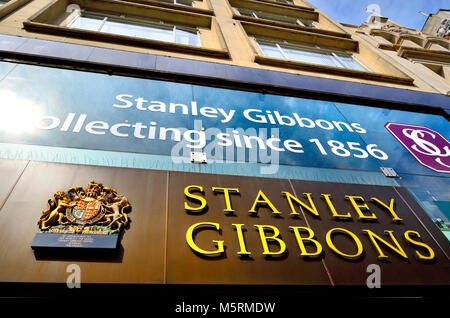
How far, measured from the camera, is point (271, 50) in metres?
11.6

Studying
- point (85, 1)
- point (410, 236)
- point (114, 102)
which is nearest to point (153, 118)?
point (114, 102)

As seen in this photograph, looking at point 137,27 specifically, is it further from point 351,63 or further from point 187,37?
point 351,63

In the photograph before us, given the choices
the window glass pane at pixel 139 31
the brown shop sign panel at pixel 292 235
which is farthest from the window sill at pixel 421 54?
the brown shop sign panel at pixel 292 235

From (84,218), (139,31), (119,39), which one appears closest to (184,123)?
(84,218)

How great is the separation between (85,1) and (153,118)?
8685mm

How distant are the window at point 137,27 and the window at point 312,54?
10.4ft

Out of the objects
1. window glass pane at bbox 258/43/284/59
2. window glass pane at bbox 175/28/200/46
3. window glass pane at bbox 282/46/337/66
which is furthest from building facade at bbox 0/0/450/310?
window glass pane at bbox 282/46/337/66

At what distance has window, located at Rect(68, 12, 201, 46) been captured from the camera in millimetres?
9865

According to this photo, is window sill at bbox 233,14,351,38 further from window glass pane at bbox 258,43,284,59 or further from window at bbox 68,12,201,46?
window at bbox 68,12,201,46

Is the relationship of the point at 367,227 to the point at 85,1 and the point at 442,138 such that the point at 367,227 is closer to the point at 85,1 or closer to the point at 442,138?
the point at 442,138

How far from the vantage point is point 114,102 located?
5629 millimetres

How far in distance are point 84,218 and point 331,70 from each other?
30.1 feet

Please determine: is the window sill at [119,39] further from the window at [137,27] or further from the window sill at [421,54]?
the window sill at [421,54]

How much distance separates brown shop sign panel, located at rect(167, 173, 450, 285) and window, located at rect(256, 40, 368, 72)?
8182 mm
